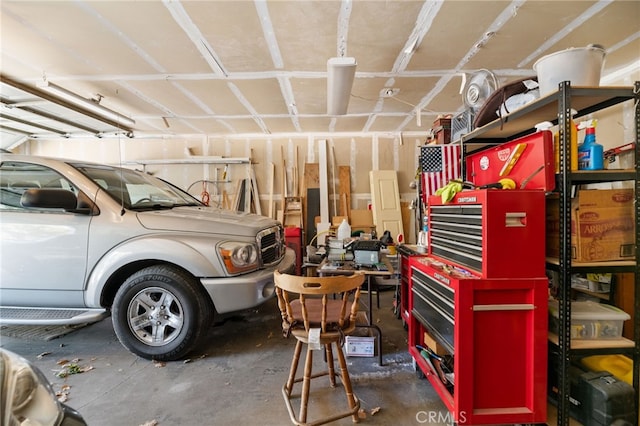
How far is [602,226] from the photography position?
140 centimetres

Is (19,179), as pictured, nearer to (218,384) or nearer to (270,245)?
(270,245)

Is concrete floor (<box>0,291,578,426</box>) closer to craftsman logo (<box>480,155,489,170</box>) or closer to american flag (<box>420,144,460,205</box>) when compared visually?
craftsman logo (<box>480,155,489,170</box>)

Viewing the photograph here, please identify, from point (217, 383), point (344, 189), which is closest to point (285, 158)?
point (344, 189)

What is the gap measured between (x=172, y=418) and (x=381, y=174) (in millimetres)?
4840

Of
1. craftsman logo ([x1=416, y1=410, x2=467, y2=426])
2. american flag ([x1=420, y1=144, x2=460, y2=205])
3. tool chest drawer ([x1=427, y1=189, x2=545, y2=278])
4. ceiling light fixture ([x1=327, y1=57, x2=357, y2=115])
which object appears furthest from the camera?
american flag ([x1=420, y1=144, x2=460, y2=205])

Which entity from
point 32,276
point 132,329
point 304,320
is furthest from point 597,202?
point 32,276

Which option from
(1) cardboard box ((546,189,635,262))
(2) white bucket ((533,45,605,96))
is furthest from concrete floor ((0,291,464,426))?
(2) white bucket ((533,45,605,96))

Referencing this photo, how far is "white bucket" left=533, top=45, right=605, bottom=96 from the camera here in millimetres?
1398

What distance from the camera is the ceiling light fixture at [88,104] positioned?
327 cm

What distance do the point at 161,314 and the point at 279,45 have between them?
2.61 metres

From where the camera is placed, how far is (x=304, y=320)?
1.50m

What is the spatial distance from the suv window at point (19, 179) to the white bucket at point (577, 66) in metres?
3.52

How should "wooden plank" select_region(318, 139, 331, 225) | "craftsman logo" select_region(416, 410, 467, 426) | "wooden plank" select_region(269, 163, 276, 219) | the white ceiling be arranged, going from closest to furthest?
1. "craftsman logo" select_region(416, 410, 467, 426)
2. the white ceiling
3. "wooden plank" select_region(318, 139, 331, 225)
4. "wooden plank" select_region(269, 163, 276, 219)

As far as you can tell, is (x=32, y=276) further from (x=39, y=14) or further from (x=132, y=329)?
(x=39, y=14)
